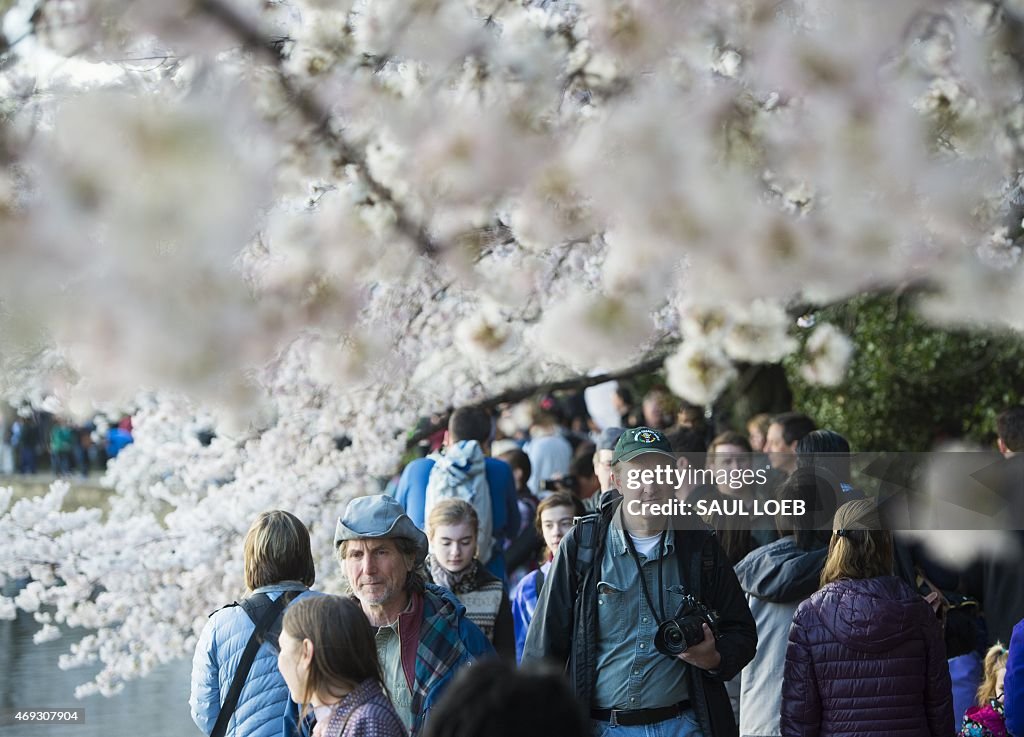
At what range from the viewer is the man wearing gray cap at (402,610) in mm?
3191

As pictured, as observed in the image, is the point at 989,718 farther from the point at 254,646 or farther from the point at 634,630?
the point at 254,646

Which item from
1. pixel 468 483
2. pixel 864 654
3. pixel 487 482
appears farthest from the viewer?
pixel 487 482

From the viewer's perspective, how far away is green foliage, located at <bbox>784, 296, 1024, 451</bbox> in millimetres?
8922

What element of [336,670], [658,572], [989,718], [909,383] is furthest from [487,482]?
[909,383]

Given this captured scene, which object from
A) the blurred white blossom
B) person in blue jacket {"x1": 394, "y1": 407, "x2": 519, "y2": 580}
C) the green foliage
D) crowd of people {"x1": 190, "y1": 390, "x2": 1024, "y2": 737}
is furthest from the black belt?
the green foliage

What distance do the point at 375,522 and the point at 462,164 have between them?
1082 millimetres

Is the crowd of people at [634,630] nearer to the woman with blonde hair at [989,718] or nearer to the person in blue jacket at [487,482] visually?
the woman with blonde hair at [989,718]

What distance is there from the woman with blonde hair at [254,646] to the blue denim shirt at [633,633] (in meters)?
0.81

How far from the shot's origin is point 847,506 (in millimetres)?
3646

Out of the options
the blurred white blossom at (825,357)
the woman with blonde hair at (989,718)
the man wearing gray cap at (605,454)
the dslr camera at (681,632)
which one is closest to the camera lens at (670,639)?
the dslr camera at (681,632)

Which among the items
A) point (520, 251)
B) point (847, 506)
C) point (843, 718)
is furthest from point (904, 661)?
point (520, 251)

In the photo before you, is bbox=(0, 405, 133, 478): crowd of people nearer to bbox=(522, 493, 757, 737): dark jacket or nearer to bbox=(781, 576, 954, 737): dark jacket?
bbox=(522, 493, 757, 737): dark jacket

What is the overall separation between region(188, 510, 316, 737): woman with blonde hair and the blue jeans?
850mm

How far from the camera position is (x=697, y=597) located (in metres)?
3.36
